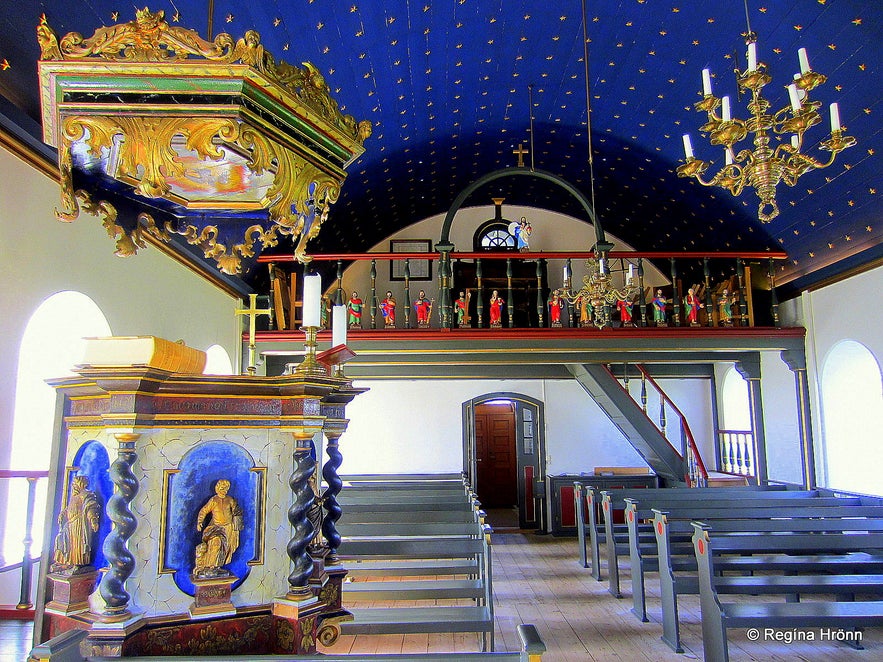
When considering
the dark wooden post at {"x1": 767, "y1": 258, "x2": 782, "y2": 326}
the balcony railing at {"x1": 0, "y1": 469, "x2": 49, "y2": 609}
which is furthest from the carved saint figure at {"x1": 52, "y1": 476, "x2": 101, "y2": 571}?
the dark wooden post at {"x1": 767, "y1": 258, "x2": 782, "y2": 326}

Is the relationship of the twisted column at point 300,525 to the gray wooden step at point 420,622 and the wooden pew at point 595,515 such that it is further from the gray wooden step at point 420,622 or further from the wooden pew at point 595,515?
the wooden pew at point 595,515

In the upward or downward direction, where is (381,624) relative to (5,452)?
downward

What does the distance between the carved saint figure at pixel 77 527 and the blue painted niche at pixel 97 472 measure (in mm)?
21

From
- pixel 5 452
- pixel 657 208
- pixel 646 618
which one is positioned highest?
pixel 657 208

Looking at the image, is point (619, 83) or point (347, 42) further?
point (619, 83)

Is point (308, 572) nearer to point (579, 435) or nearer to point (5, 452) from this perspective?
point (5, 452)

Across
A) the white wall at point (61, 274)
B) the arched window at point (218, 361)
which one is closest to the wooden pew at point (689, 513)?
the white wall at point (61, 274)

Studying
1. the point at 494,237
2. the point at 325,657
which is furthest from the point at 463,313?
the point at 325,657

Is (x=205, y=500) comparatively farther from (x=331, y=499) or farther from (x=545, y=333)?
(x=545, y=333)

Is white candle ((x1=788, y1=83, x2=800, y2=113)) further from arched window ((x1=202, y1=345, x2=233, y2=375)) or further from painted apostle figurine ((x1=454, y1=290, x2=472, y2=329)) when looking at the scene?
arched window ((x1=202, y1=345, x2=233, y2=375))

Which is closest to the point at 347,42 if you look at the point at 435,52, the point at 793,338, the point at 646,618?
the point at 435,52

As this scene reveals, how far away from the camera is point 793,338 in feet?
29.6

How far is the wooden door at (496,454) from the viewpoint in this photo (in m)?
15.0

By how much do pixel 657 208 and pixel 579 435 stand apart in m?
4.44
